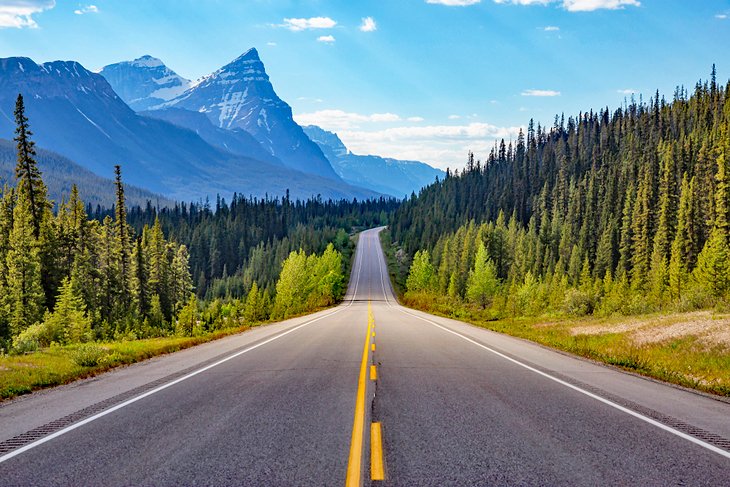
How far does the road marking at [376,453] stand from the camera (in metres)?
5.72

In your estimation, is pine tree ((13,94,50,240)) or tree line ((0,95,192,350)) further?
pine tree ((13,94,50,240))

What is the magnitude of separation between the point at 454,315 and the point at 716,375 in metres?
35.7

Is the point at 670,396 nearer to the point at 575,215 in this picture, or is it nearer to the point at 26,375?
the point at 26,375

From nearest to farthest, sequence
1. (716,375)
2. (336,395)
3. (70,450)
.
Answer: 1. (70,450)
2. (336,395)
3. (716,375)

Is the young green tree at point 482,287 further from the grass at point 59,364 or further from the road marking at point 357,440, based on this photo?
the road marking at point 357,440

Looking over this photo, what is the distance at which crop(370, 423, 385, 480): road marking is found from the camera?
225 inches

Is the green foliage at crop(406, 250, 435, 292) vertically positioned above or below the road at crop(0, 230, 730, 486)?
below

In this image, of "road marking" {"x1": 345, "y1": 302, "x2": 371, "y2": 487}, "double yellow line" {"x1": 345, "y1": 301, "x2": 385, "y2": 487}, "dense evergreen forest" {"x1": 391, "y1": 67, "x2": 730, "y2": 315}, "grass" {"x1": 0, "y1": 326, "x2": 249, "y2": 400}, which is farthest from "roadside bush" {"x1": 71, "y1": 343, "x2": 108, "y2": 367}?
"dense evergreen forest" {"x1": 391, "y1": 67, "x2": 730, "y2": 315}

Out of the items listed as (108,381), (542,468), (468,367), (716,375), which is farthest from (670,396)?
(108,381)

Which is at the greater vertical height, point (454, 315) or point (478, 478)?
point (478, 478)

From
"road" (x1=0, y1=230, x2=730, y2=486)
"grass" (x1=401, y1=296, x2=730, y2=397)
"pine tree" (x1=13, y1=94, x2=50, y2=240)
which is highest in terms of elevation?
"pine tree" (x1=13, y1=94, x2=50, y2=240)

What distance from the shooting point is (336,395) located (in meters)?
10.0

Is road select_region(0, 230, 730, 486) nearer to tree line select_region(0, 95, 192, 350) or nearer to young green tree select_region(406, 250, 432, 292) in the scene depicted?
tree line select_region(0, 95, 192, 350)

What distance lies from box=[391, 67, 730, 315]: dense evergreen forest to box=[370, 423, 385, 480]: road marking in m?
27.0
